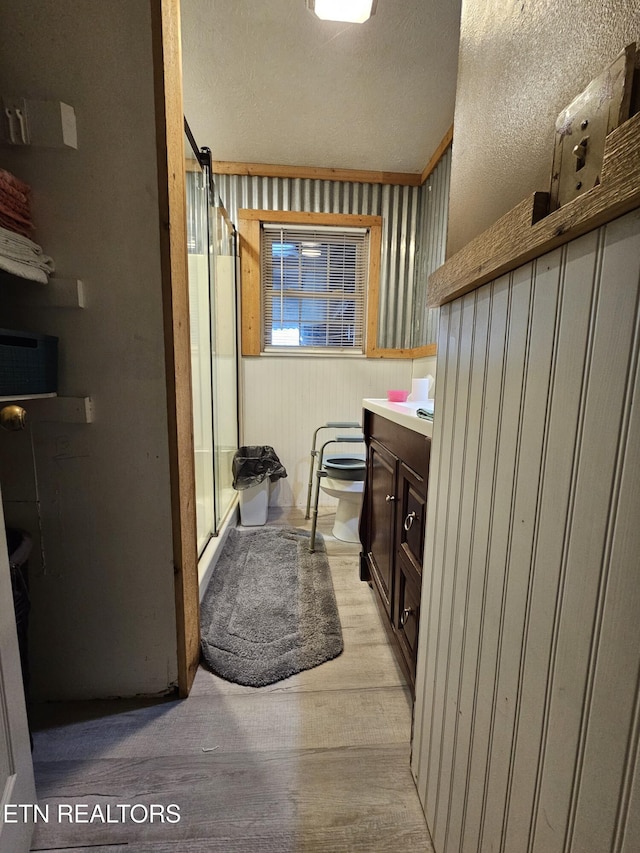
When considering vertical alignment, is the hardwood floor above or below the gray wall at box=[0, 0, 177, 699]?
below

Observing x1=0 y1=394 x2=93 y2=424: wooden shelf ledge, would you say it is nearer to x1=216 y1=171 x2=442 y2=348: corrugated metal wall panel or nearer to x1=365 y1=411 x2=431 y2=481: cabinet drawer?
x1=365 y1=411 x2=431 y2=481: cabinet drawer

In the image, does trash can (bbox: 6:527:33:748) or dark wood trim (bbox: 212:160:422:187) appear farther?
dark wood trim (bbox: 212:160:422:187)

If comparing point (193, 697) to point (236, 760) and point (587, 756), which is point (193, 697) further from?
point (587, 756)

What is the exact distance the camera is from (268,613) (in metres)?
1.56

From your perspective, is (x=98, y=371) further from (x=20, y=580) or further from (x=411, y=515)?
(x=411, y=515)

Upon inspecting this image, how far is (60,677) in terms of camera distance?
3.78 ft

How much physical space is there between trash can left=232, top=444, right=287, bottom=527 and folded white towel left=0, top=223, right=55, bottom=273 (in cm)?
166

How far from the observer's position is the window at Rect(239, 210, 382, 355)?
2604 mm

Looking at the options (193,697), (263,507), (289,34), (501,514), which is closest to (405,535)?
(501,514)

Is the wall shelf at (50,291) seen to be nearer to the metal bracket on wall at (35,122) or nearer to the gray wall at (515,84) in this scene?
the metal bracket on wall at (35,122)

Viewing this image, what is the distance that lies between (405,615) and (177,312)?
1.18m

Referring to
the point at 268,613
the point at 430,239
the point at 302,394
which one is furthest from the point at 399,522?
the point at 430,239

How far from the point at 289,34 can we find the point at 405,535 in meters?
2.11

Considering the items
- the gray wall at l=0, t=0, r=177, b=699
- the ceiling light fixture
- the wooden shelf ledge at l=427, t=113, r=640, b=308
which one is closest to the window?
the ceiling light fixture
